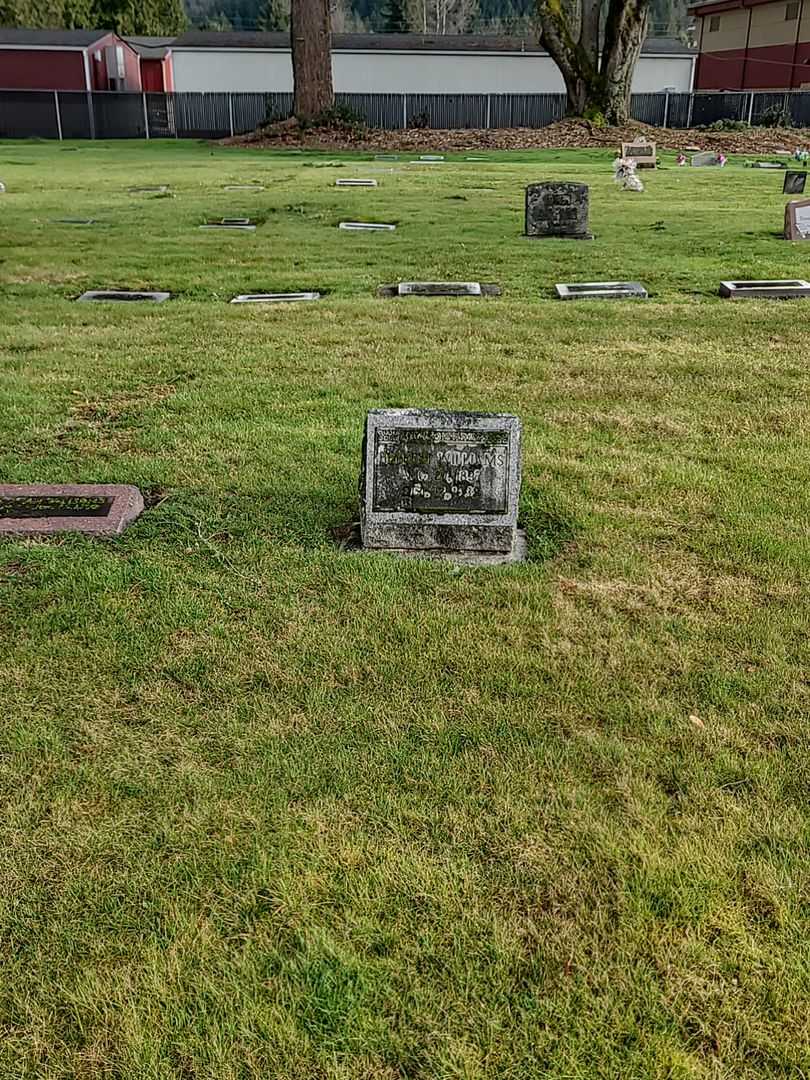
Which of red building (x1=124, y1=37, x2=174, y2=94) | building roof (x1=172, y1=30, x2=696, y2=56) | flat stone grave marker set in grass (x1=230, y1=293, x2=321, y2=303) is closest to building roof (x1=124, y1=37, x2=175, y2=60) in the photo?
red building (x1=124, y1=37, x2=174, y2=94)

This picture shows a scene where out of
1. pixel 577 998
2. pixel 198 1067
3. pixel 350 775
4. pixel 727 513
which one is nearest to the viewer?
pixel 198 1067

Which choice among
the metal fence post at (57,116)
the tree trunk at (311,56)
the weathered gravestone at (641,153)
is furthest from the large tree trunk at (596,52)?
the metal fence post at (57,116)

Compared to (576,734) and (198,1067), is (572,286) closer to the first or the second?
(576,734)

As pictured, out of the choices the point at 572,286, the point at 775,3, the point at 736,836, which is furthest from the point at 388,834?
the point at 775,3

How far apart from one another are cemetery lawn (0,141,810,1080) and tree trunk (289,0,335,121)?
23.4 m

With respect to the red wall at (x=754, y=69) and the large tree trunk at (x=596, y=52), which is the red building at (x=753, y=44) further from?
the large tree trunk at (x=596, y=52)

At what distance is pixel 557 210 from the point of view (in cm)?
1098

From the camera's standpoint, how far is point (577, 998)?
1.91 metres

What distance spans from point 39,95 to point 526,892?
38541mm

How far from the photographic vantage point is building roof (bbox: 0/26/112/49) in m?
39.9

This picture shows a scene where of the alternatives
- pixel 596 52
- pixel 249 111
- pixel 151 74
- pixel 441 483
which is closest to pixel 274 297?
pixel 441 483

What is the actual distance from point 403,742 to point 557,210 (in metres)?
9.51

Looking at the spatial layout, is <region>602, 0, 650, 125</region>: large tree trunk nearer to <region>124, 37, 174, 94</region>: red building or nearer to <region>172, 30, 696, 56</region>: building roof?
<region>172, 30, 696, 56</region>: building roof

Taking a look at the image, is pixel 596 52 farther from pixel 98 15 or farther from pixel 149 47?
pixel 98 15
